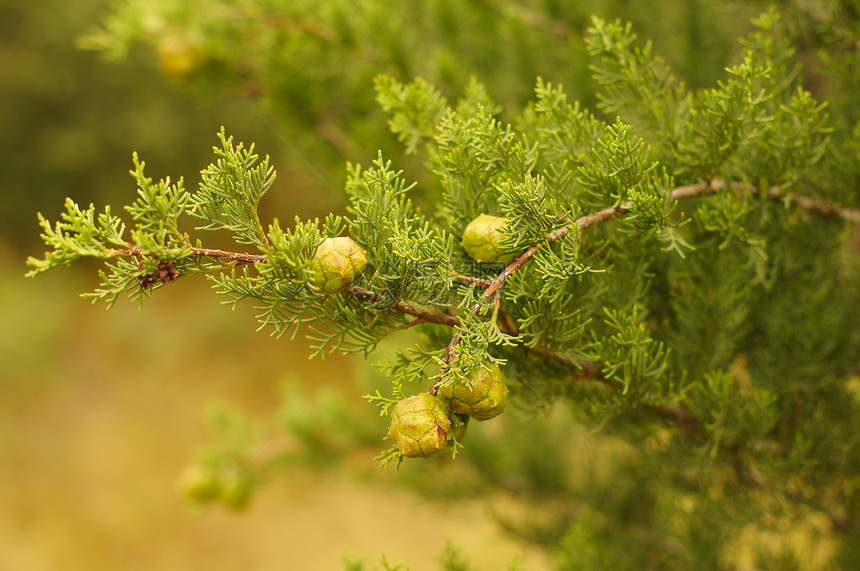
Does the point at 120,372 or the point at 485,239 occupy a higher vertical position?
the point at 120,372

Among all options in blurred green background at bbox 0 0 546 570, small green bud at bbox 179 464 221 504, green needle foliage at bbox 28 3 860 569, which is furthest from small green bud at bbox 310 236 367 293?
blurred green background at bbox 0 0 546 570

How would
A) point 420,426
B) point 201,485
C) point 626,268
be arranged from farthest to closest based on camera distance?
point 201,485 < point 626,268 < point 420,426

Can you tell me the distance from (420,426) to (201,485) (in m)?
0.81

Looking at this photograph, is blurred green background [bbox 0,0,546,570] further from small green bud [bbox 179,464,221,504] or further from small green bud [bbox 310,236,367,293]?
small green bud [bbox 310,236,367,293]

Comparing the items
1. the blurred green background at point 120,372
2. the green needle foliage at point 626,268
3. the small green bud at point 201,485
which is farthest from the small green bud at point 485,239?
A: the blurred green background at point 120,372

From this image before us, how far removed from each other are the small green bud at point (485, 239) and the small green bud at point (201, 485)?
0.81m

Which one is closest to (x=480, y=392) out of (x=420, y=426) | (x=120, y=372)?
(x=420, y=426)

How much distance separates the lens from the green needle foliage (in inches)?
13.9

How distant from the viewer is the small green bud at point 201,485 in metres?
0.99

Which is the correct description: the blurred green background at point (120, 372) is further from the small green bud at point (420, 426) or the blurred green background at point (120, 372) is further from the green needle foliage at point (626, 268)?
the small green bud at point (420, 426)

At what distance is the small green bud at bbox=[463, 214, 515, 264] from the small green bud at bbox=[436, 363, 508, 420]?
0.24 ft

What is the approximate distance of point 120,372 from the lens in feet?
10.5

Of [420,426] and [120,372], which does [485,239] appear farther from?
[120,372]

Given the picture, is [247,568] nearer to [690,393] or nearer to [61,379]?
[61,379]
